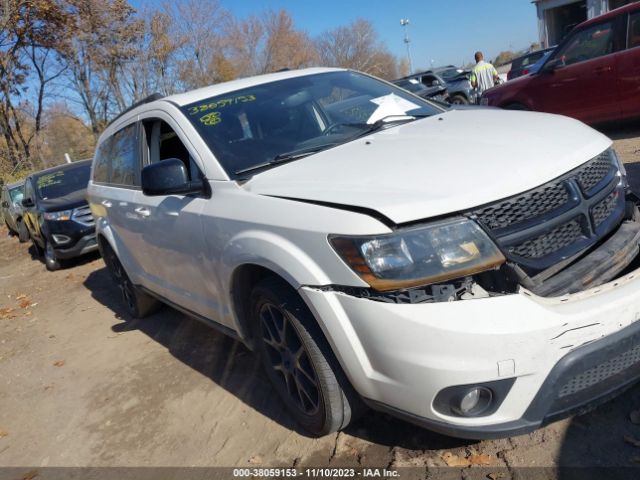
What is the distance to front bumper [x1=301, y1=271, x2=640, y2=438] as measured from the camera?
6.22 ft

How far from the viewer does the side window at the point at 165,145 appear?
325 centimetres

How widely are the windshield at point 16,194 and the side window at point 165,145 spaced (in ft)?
36.2

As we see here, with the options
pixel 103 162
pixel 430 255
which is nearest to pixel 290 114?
pixel 430 255

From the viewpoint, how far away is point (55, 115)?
1305 inches

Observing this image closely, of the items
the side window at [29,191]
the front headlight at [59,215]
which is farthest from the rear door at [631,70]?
the side window at [29,191]

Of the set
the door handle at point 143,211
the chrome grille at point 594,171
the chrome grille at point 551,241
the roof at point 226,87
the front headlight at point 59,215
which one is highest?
the roof at point 226,87

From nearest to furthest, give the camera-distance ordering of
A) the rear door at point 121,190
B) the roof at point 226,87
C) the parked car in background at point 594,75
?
the roof at point 226,87
the rear door at point 121,190
the parked car in background at point 594,75

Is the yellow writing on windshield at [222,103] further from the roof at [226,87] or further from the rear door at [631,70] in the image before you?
the rear door at [631,70]

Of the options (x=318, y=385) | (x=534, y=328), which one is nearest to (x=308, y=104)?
(x=318, y=385)

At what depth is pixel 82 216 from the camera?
8.66 m

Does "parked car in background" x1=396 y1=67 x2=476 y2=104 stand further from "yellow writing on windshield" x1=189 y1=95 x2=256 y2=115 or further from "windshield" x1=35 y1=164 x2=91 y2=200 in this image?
"yellow writing on windshield" x1=189 y1=95 x2=256 y2=115

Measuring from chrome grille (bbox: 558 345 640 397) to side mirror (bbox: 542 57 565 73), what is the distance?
6.96 metres

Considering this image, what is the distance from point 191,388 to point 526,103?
698 centimetres

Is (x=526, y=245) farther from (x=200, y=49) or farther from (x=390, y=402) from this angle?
(x=200, y=49)
